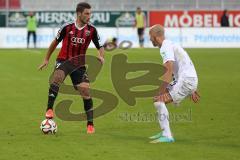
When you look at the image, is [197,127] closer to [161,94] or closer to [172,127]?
[172,127]

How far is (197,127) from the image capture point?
12.8 metres

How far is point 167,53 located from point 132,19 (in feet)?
115

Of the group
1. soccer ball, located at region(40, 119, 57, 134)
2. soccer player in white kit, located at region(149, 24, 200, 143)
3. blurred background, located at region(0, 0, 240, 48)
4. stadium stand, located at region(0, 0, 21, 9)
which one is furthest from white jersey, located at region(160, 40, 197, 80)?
stadium stand, located at region(0, 0, 21, 9)

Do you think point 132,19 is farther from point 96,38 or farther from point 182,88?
point 182,88

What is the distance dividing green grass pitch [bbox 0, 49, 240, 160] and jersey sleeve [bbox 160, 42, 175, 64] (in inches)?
52.0

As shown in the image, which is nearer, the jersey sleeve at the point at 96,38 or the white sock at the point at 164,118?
the white sock at the point at 164,118

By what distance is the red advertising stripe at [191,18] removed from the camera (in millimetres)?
46125

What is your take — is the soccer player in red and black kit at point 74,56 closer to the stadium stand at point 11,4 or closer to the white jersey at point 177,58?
the white jersey at point 177,58

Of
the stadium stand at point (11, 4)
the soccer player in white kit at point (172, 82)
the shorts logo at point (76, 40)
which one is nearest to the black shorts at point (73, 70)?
the shorts logo at point (76, 40)

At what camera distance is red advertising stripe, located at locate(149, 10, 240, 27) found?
46125 millimetres

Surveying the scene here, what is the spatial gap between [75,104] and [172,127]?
4.03m

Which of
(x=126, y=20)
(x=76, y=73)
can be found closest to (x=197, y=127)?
(x=76, y=73)

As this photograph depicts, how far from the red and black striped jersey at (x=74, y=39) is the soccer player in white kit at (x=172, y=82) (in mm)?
1741

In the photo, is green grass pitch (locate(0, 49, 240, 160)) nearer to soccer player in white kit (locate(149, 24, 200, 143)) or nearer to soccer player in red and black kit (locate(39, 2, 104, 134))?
soccer player in white kit (locate(149, 24, 200, 143))
